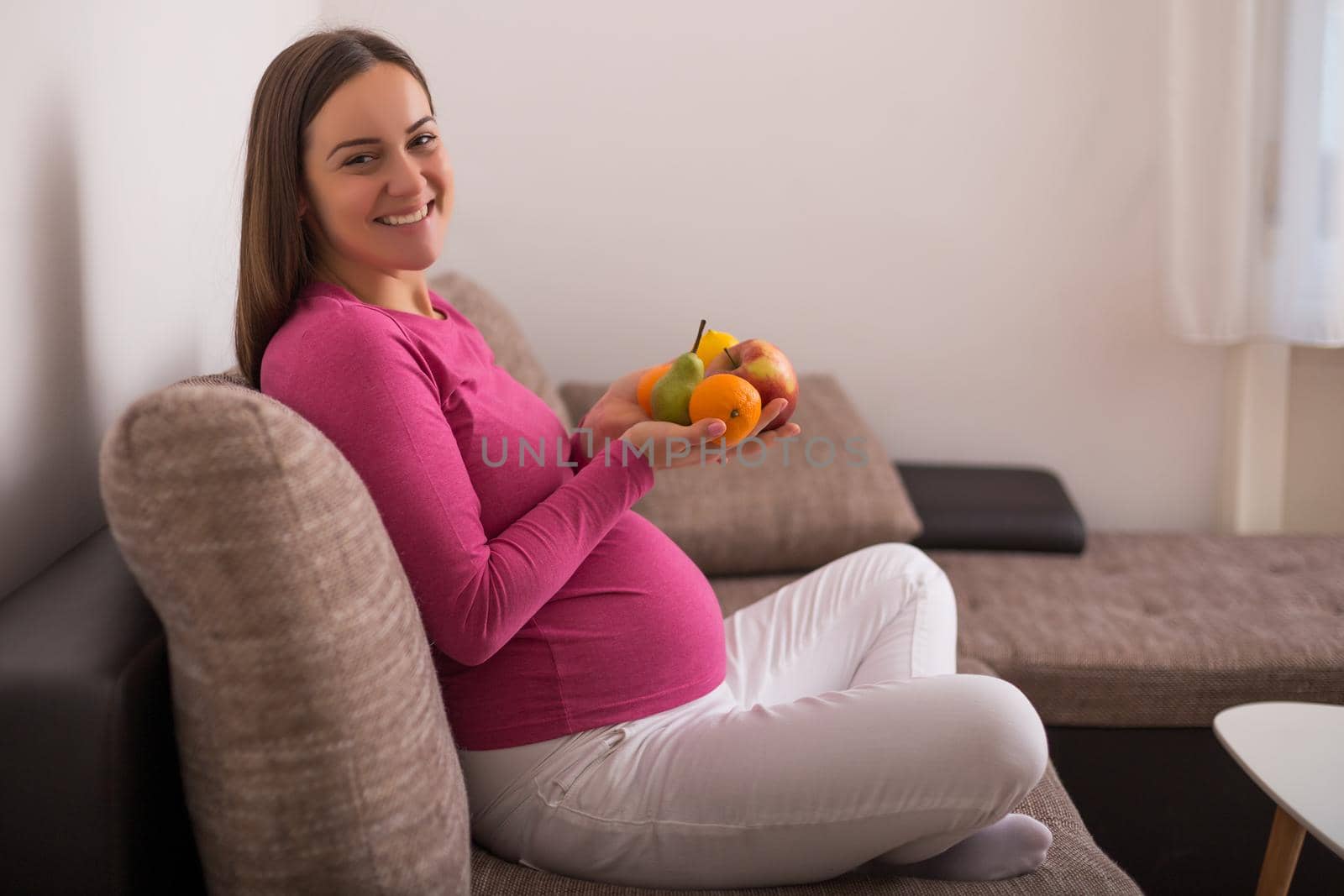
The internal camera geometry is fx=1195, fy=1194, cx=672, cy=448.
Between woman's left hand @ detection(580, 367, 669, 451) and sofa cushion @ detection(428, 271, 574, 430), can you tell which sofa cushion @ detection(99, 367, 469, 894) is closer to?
woman's left hand @ detection(580, 367, 669, 451)

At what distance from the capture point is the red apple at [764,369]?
1325mm

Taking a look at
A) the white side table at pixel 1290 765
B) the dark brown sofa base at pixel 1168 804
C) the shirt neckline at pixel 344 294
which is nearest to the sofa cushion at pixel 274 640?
the shirt neckline at pixel 344 294

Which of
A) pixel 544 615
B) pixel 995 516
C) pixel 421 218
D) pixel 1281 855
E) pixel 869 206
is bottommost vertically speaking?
pixel 1281 855

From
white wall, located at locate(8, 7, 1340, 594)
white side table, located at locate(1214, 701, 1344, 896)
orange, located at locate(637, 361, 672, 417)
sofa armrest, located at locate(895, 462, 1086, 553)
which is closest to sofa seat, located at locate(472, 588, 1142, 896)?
white side table, located at locate(1214, 701, 1344, 896)

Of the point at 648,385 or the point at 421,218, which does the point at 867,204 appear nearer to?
the point at 648,385

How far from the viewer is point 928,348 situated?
8.79 feet

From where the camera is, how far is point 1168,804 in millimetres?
1899

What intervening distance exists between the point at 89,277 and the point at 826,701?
89 cm

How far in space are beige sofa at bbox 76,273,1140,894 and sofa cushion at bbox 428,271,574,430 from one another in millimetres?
1055

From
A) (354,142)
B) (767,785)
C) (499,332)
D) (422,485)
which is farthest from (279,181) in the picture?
(499,332)

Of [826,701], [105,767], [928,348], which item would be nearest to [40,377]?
[105,767]

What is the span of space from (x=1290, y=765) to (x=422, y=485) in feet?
3.66

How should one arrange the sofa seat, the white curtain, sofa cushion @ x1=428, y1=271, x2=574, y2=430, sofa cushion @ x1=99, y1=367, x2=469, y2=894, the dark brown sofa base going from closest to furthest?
1. sofa cushion @ x1=99, y1=367, x2=469, y2=894
2. the sofa seat
3. the dark brown sofa base
4. sofa cushion @ x1=428, y1=271, x2=574, y2=430
5. the white curtain

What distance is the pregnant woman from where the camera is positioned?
111 centimetres
